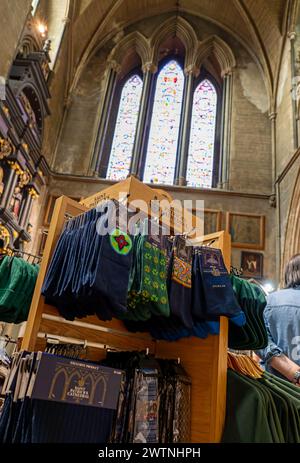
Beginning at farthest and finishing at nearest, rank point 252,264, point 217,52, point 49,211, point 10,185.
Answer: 1. point 217,52
2. point 49,211
3. point 252,264
4. point 10,185

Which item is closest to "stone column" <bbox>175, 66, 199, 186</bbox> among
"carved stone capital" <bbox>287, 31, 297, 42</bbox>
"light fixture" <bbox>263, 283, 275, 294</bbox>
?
"carved stone capital" <bbox>287, 31, 297, 42</bbox>

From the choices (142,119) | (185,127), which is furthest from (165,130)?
(142,119)

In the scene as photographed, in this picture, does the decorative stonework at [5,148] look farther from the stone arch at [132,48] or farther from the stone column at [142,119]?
the stone arch at [132,48]

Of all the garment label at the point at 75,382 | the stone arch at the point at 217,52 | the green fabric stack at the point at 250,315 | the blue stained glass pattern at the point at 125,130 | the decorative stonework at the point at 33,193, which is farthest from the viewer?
the stone arch at the point at 217,52

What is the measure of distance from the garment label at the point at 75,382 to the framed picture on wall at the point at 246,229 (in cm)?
865

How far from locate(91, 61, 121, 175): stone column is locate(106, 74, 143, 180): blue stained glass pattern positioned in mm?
397

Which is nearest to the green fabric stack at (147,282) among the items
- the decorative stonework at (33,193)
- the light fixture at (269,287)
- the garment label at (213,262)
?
the garment label at (213,262)

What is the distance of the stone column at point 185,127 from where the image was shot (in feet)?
37.7

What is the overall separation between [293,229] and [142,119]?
571cm

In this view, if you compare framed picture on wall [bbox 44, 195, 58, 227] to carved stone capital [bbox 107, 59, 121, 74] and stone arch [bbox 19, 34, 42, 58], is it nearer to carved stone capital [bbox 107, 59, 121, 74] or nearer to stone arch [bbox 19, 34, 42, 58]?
stone arch [bbox 19, 34, 42, 58]

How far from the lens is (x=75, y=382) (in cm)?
175

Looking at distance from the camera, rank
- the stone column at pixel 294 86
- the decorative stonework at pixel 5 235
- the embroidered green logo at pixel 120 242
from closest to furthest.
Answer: the embroidered green logo at pixel 120 242 → the decorative stonework at pixel 5 235 → the stone column at pixel 294 86

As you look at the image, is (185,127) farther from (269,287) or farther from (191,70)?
(269,287)

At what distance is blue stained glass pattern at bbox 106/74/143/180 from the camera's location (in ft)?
38.9
